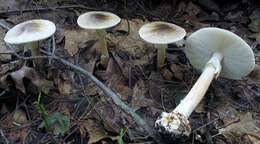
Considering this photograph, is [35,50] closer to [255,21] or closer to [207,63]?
[207,63]

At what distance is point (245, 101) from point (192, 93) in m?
0.48

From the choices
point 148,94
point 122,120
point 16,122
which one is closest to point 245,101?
point 148,94

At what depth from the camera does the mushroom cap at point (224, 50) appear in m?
2.38

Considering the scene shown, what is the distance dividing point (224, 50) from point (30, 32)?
1.23 meters

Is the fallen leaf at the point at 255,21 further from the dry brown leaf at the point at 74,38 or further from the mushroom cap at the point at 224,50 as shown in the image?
the dry brown leaf at the point at 74,38

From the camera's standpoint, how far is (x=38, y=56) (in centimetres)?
258

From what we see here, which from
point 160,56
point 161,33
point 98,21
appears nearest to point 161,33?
point 161,33

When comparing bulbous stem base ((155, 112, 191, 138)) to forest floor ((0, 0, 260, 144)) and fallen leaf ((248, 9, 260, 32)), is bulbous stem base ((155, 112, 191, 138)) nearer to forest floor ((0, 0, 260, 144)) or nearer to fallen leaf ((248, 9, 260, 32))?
forest floor ((0, 0, 260, 144))

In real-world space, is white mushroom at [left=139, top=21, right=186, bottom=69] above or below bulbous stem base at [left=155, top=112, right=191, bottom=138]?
above

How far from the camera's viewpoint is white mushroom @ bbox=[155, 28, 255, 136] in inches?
85.7

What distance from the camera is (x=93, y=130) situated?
2.32 metres

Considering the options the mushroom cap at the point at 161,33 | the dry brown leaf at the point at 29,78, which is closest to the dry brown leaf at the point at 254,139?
the mushroom cap at the point at 161,33

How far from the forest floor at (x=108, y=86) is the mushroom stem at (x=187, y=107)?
93 millimetres

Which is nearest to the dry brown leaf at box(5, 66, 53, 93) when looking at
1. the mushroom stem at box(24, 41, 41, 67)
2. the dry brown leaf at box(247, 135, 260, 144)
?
the mushroom stem at box(24, 41, 41, 67)
